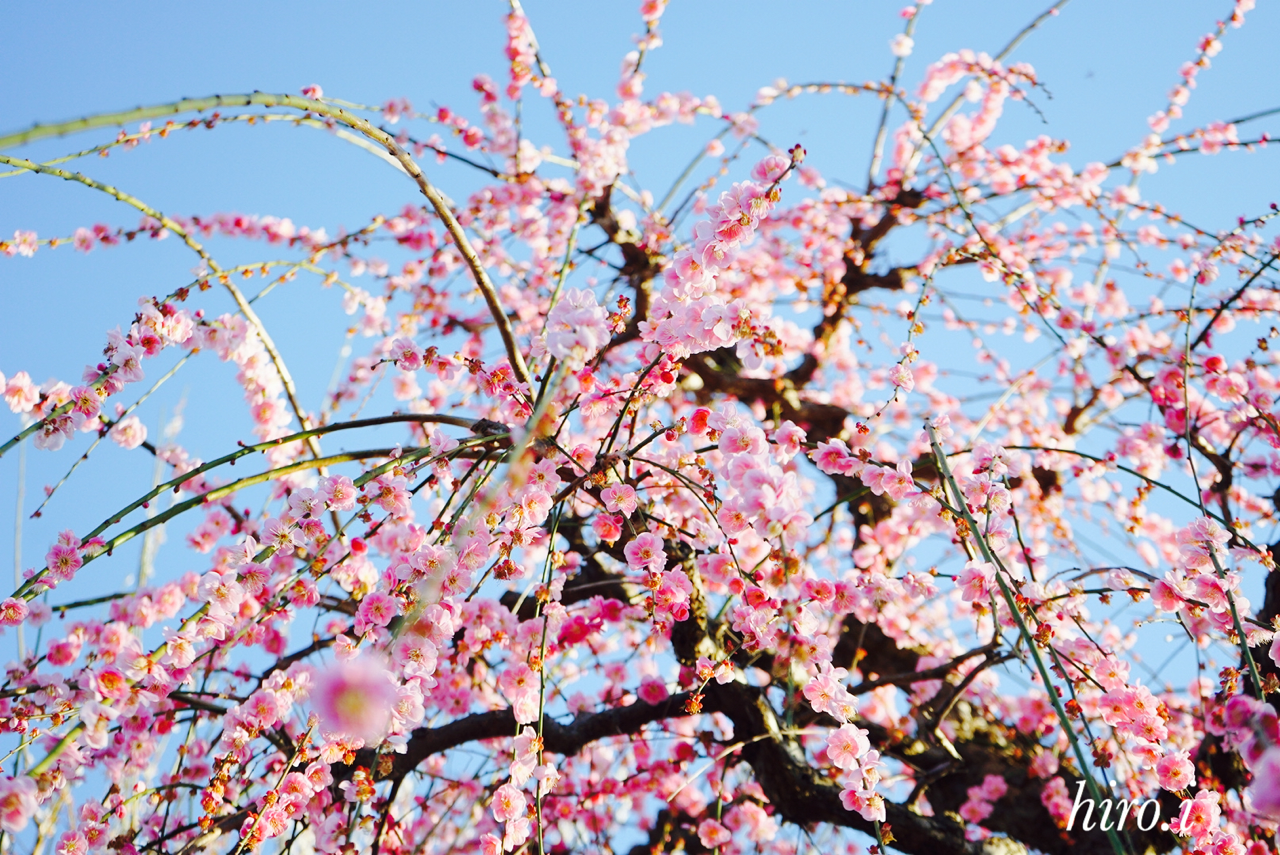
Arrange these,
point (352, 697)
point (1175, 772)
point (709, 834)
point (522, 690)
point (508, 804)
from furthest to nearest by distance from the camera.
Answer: point (709, 834) < point (522, 690) < point (1175, 772) < point (508, 804) < point (352, 697)

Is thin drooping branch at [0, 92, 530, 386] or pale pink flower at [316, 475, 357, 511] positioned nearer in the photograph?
thin drooping branch at [0, 92, 530, 386]

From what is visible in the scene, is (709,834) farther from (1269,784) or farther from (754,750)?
(1269,784)

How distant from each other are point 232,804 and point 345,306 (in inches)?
112

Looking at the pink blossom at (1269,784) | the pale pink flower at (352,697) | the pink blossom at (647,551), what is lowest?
the pink blossom at (1269,784)

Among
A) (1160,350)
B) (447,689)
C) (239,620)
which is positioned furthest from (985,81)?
(239,620)

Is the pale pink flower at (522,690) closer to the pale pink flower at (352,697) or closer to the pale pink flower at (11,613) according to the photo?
the pale pink flower at (11,613)

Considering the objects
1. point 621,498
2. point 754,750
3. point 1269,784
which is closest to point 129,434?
point 621,498

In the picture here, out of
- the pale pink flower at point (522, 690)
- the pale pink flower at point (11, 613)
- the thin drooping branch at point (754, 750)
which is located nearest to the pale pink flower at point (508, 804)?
the pale pink flower at point (522, 690)

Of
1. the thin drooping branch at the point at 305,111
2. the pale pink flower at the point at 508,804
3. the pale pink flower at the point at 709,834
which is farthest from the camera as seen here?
the pale pink flower at the point at 709,834

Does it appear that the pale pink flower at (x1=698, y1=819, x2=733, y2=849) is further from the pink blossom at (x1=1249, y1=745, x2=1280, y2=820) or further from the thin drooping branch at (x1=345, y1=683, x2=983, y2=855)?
the pink blossom at (x1=1249, y1=745, x2=1280, y2=820)

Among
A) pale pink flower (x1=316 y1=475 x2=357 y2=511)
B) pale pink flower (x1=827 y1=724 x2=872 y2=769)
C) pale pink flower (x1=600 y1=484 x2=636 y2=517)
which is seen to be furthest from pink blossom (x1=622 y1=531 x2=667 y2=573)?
pale pink flower (x1=316 y1=475 x2=357 y2=511)

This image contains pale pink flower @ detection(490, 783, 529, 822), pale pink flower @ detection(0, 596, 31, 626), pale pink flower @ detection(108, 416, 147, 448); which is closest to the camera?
pale pink flower @ detection(0, 596, 31, 626)

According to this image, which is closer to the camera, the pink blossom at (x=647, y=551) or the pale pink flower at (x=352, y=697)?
the pale pink flower at (x=352, y=697)

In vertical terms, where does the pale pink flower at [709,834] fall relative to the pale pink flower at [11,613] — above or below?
below
